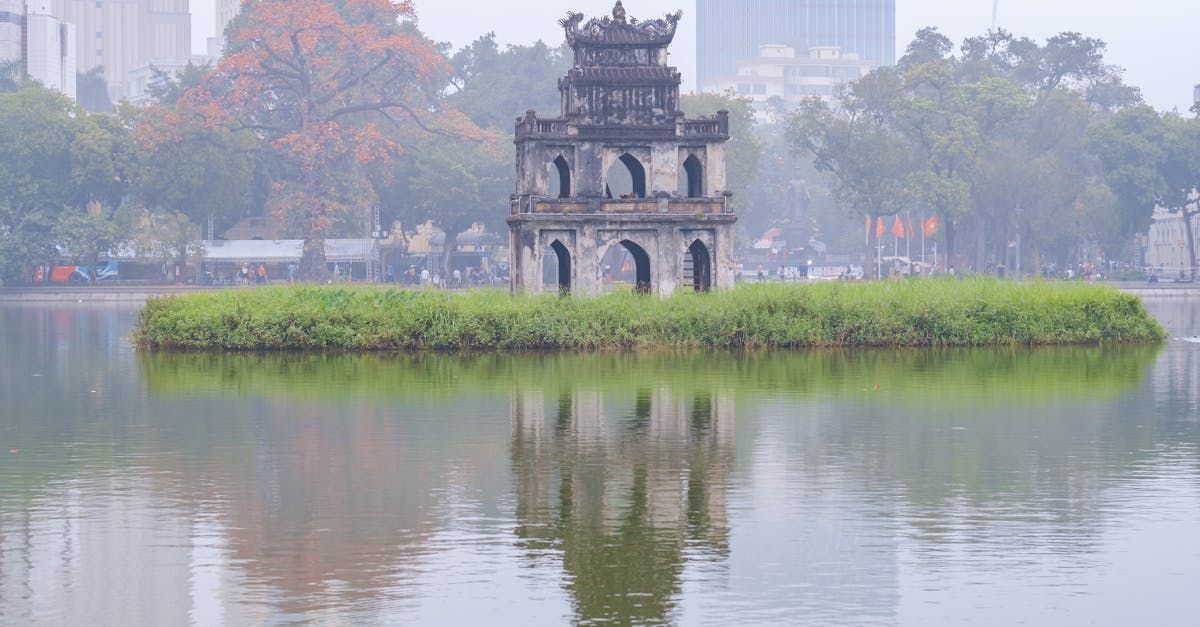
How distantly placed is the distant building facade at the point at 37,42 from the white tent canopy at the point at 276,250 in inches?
2147

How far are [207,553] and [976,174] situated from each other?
9672cm

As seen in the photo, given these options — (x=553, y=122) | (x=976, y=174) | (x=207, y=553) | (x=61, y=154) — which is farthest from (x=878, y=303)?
(x=61, y=154)

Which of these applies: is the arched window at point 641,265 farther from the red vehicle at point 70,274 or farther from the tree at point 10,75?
the tree at point 10,75

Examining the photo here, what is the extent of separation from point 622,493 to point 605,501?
64 cm

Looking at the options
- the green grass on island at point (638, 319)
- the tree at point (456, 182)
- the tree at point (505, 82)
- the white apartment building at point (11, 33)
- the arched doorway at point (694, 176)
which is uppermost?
the white apartment building at point (11, 33)

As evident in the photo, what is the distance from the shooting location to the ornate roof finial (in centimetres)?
5844

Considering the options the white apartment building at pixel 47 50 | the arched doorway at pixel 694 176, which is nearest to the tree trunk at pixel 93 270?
the white apartment building at pixel 47 50

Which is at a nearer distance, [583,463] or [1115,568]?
[1115,568]

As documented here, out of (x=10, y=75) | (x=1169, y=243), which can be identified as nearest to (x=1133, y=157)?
(x=1169, y=243)

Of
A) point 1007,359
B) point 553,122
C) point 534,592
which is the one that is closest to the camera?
point 534,592

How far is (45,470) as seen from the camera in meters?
24.7

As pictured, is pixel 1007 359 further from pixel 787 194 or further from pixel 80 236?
pixel 787 194

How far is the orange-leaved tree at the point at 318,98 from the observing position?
107750 mm

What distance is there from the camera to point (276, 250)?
11844 cm
